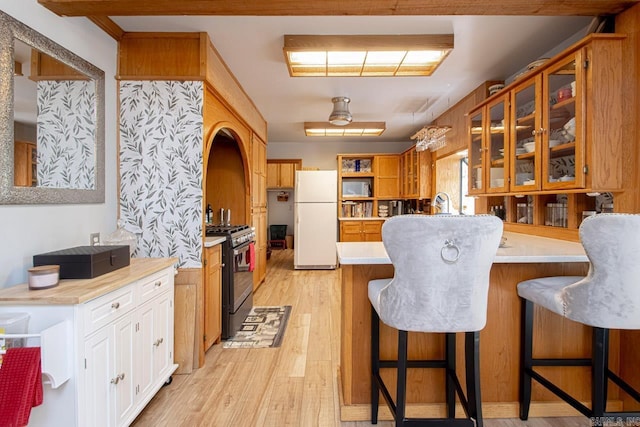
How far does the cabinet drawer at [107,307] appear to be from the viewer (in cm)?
142

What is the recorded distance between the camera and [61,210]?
75.6 inches

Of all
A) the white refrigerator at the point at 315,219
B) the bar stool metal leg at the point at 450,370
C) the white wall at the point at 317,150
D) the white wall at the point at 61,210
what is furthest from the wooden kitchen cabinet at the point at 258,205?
the bar stool metal leg at the point at 450,370

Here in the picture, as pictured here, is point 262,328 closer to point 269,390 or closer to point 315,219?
point 269,390

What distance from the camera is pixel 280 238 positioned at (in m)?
7.98

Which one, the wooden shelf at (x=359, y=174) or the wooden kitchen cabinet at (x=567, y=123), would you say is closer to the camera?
the wooden kitchen cabinet at (x=567, y=123)

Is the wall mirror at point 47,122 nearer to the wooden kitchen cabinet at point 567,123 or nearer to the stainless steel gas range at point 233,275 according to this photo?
the stainless steel gas range at point 233,275

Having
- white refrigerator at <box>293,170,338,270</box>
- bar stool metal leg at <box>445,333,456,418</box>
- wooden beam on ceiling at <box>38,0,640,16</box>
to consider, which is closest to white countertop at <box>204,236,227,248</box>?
wooden beam on ceiling at <box>38,0,640,16</box>

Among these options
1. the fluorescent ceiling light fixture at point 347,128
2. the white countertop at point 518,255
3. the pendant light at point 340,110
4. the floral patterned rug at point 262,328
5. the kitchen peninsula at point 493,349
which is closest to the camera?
the white countertop at point 518,255

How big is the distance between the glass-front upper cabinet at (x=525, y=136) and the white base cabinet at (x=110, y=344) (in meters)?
2.62

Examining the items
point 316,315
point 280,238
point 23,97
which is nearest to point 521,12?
point 23,97

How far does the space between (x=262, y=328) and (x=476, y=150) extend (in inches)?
108

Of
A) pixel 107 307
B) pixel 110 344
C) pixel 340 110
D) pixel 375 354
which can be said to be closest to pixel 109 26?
pixel 107 307

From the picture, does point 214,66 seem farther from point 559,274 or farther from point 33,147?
point 559,274

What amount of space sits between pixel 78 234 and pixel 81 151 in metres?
0.52
